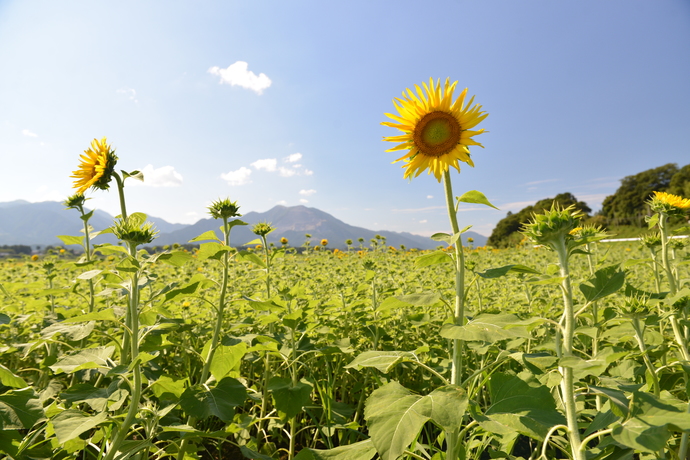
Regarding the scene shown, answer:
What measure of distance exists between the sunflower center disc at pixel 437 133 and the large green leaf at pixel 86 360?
1774 mm

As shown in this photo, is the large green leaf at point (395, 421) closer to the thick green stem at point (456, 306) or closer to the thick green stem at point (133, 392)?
the thick green stem at point (456, 306)

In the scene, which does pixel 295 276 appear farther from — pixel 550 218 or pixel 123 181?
pixel 550 218

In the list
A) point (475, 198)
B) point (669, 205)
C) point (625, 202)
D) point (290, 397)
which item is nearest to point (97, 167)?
point (290, 397)

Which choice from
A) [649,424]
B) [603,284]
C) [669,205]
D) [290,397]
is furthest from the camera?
[669,205]

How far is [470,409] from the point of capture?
160 centimetres

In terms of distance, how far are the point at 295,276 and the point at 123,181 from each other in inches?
127

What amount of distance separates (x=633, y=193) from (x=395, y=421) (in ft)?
184

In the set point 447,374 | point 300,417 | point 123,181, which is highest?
point 123,181

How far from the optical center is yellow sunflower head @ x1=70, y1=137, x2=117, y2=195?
2.00 m

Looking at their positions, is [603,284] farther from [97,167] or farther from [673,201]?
[97,167]

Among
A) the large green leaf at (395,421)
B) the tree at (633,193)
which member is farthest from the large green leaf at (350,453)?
the tree at (633,193)

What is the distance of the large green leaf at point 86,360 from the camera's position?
1.43 metres

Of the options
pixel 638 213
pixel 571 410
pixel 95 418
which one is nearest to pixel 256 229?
pixel 95 418

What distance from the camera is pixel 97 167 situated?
1982 millimetres
